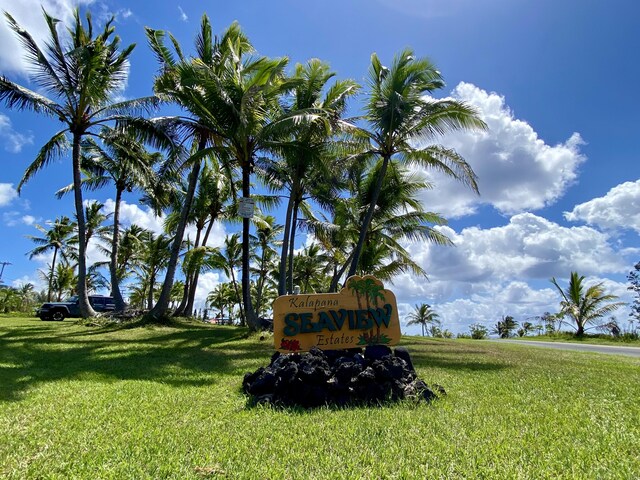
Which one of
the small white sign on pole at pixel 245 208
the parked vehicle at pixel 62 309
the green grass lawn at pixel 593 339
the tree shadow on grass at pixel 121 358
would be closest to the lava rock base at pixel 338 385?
the tree shadow on grass at pixel 121 358

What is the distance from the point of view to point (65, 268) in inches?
1551

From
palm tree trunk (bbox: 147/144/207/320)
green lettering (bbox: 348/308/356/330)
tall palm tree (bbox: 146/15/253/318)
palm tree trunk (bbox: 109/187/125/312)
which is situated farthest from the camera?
palm tree trunk (bbox: 109/187/125/312)

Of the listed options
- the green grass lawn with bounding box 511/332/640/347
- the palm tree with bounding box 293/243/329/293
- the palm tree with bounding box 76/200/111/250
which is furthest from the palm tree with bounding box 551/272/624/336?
the palm tree with bounding box 76/200/111/250

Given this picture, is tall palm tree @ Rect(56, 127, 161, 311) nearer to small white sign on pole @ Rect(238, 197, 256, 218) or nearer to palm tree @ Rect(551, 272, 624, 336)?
small white sign on pole @ Rect(238, 197, 256, 218)

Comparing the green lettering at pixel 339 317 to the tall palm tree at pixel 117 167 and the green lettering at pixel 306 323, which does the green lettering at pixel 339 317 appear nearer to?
the green lettering at pixel 306 323

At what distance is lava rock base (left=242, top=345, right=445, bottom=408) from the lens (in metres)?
4.60

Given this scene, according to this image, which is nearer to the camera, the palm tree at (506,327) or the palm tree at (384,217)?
the palm tree at (384,217)

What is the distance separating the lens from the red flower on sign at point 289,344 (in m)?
6.18

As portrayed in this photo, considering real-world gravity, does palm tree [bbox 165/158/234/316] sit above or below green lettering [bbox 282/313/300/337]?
above

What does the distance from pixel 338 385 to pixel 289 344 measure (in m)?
1.64

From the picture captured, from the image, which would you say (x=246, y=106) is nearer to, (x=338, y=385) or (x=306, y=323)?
(x=306, y=323)

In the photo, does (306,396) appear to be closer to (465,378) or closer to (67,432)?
(67,432)

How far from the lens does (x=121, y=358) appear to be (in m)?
8.19

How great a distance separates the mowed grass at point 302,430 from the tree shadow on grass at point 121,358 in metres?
0.08
